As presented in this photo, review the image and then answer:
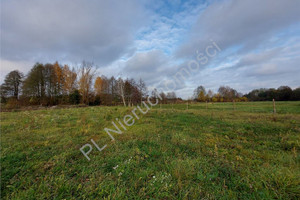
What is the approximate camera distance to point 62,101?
86.5 feet

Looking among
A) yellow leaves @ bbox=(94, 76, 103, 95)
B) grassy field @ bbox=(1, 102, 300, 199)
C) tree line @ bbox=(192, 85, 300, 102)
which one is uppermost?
yellow leaves @ bbox=(94, 76, 103, 95)

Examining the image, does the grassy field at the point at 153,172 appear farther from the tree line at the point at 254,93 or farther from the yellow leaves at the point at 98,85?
the yellow leaves at the point at 98,85

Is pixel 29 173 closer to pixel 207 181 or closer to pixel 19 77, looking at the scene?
pixel 207 181

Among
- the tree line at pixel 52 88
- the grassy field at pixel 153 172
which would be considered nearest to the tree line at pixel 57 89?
the tree line at pixel 52 88

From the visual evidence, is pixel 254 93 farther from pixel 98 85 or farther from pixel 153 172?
A: pixel 153 172

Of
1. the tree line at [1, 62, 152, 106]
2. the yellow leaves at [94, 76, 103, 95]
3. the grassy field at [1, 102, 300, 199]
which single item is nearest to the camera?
the grassy field at [1, 102, 300, 199]

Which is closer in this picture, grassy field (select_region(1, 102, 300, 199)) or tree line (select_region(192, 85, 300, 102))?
grassy field (select_region(1, 102, 300, 199))

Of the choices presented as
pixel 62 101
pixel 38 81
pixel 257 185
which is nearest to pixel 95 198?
pixel 257 185

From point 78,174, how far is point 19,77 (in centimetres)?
3850

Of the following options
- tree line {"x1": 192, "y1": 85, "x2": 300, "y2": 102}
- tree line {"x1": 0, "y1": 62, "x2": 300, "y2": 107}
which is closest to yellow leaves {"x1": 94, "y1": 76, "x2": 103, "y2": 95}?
tree line {"x1": 0, "y1": 62, "x2": 300, "y2": 107}

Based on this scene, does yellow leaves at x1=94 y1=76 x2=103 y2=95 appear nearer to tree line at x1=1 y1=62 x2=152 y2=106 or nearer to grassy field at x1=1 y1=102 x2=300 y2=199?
tree line at x1=1 y1=62 x2=152 y2=106

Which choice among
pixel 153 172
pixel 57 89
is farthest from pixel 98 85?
pixel 153 172

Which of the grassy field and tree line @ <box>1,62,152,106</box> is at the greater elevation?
tree line @ <box>1,62,152,106</box>

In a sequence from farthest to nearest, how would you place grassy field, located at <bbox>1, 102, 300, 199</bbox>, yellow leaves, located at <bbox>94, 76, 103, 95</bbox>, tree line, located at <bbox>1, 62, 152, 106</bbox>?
yellow leaves, located at <bbox>94, 76, 103, 95</bbox>, tree line, located at <bbox>1, 62, 152, 106</bbox>, grassy field, located at <bbox>1, 102, 300, 199</bbox>
